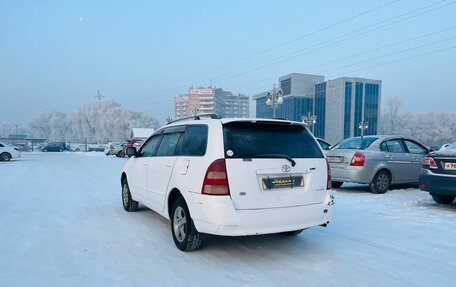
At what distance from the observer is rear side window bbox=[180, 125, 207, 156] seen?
169 inches

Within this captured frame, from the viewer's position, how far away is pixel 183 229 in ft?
14.8

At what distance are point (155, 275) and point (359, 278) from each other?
88.7 inches

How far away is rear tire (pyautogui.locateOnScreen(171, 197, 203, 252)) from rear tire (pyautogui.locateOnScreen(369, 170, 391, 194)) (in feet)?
21.2

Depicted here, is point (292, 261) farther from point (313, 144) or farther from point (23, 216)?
point (23, 216)

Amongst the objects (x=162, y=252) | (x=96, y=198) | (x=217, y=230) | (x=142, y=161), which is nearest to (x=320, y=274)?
(x=217, y=230)

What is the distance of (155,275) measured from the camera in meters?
3.76

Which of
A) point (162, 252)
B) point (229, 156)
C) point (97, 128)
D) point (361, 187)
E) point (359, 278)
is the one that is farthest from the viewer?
point (97, 128)

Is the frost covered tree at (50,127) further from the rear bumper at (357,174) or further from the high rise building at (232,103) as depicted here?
the rear bumper at (357,174)

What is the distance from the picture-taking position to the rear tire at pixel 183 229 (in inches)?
170

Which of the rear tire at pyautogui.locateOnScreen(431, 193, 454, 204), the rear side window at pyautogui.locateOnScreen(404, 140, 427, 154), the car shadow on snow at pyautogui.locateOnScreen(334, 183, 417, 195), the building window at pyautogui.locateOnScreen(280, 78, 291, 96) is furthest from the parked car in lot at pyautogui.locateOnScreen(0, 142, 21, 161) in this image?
the building window at pyautogui.locateOnScreen(280, 78, 291, 96)

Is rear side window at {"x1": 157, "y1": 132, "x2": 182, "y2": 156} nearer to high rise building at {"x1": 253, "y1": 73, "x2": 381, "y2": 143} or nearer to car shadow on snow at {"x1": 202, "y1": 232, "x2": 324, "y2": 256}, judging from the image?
car shadow on snow at {"x1": 202, "y1": 232, "x2": 324, "y2": 256}

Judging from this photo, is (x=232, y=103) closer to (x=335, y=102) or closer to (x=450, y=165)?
(x=335, y=102)

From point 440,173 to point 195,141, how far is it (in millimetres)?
5587

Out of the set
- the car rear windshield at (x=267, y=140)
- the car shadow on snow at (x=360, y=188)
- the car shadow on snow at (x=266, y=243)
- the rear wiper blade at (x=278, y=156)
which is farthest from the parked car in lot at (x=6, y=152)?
the rear wiper blade at (x=278, y=156)
